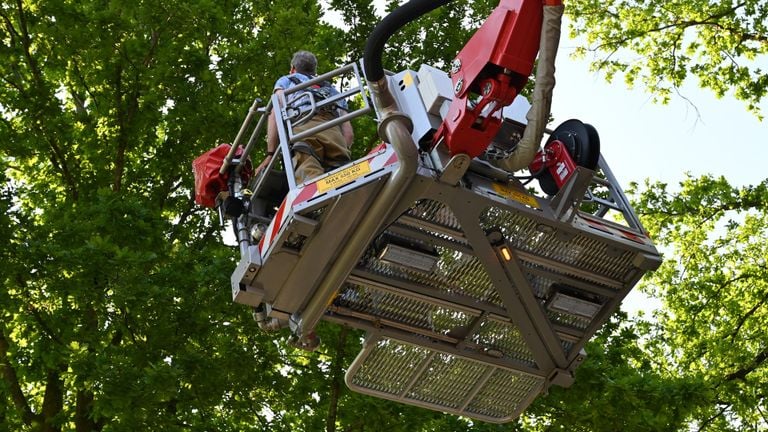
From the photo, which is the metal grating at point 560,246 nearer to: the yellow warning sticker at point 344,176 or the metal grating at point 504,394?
the yellow warning sticker at point 344,176

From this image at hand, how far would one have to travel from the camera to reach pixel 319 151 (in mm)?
7301

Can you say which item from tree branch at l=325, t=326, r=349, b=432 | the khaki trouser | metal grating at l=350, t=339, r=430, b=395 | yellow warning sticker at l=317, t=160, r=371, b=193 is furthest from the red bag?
tree branch at l=325, t=326, r=349, b=432

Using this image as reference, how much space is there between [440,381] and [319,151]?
5.97 ft

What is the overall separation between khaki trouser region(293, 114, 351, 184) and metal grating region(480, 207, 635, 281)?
118cm

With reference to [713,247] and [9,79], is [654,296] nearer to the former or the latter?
[713,247]

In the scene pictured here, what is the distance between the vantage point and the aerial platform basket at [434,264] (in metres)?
6.29

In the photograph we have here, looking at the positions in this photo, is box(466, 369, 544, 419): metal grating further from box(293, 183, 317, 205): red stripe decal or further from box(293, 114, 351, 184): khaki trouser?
box(293, 183, 317, 205): red stripe decal

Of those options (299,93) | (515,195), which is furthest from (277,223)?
(515,195)

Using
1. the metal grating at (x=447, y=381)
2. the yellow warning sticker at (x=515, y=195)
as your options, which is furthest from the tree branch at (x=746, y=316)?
the yellow warning sticker at (x=515, y=195)

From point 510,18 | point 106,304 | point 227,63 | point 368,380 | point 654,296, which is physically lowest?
point 368,380

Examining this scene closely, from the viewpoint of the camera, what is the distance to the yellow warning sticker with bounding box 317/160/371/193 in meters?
6.27

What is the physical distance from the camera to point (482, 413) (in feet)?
25.7

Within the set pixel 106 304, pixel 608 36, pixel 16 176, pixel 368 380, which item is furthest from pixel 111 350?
pixel 608 36

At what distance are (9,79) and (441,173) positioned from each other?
8445mm
